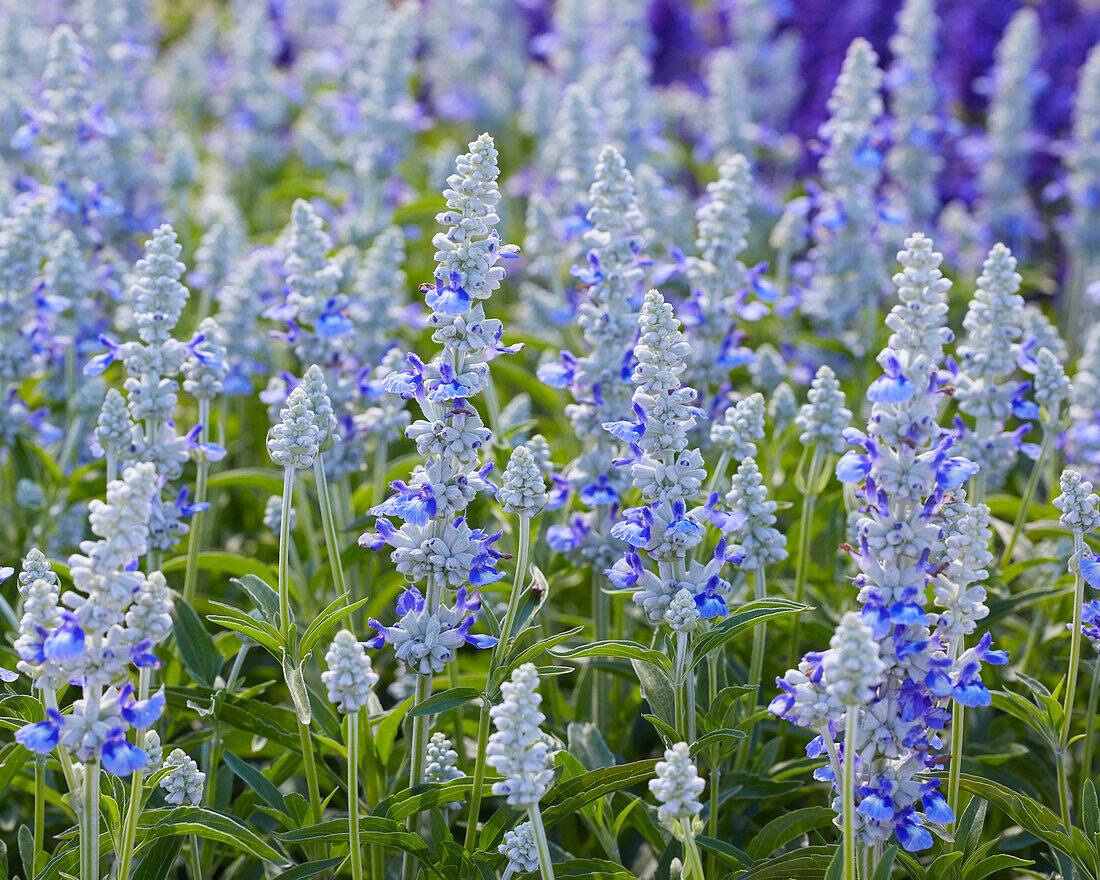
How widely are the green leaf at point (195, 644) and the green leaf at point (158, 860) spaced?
65 centimetres

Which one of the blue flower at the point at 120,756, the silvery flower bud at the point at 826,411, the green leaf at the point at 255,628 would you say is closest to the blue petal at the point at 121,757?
the blue flower at the point at 120,756

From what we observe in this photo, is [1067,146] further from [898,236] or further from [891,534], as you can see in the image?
[891,534]

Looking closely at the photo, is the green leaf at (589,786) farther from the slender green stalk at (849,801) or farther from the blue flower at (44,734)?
the blue flower at (44,734)

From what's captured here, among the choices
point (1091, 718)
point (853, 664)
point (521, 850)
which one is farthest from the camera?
point (1091, 718)

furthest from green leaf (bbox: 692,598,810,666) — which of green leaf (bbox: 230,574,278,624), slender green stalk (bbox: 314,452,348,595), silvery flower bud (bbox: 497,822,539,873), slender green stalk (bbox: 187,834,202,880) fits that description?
slender green stalk (bbox: 187,834,202,880)

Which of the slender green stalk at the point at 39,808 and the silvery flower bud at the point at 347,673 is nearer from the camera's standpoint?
the silvery flower bud at the point at 347,673

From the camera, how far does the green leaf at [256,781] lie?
143 inches

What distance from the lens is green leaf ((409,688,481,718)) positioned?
3.45m

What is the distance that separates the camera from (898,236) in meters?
8.16

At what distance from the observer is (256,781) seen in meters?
3.64

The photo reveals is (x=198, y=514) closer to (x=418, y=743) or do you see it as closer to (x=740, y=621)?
(x=418, y=743)

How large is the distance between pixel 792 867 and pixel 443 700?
1.18 metres

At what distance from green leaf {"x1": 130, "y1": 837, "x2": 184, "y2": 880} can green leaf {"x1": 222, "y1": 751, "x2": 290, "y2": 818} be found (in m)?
0.28

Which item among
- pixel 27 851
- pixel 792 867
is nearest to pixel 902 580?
pixel 792 867
